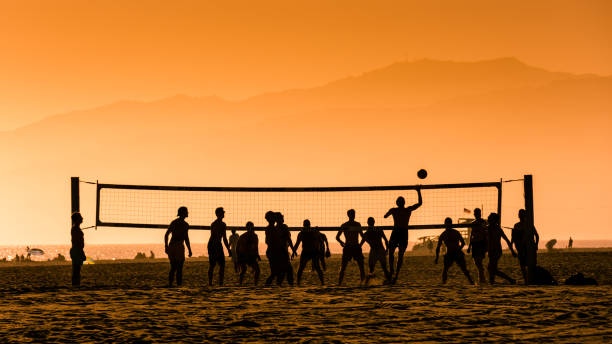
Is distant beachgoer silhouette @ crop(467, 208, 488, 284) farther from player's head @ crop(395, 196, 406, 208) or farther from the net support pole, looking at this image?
the net support pole

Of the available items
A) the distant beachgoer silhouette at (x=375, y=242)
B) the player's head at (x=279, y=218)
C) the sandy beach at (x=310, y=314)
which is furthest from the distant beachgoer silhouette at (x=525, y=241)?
the player's head at (x=279, y=218)

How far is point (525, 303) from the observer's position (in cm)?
1301

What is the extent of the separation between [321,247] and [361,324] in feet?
23.6

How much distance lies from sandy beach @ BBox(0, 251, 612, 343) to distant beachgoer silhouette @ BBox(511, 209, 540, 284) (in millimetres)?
3032

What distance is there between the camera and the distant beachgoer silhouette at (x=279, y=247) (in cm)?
1820

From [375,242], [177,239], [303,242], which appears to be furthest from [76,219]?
[375,242]

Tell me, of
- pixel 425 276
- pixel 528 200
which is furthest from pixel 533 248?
pixel 425 276

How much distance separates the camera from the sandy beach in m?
10.7

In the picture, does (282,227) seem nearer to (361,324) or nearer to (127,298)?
(127,298)

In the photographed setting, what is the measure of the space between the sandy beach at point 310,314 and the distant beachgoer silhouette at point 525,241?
303 cm

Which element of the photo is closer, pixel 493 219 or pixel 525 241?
pixel 493 219

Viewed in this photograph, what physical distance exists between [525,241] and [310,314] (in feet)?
25.4

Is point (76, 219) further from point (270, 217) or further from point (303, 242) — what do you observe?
point (303, 242)

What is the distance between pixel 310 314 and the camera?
12336 mm
